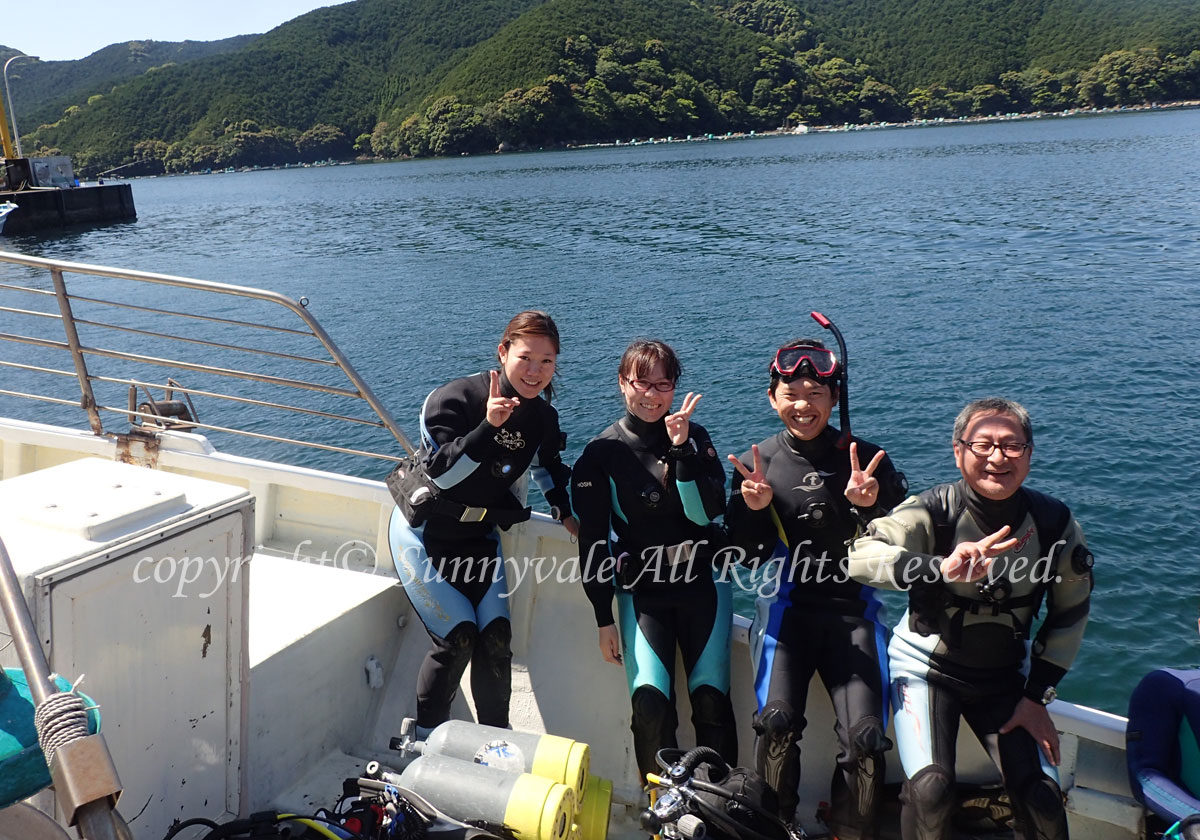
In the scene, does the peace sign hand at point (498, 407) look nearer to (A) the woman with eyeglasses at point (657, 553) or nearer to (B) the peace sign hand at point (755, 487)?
(A) the woman with eyeglasses at point (657, 553)

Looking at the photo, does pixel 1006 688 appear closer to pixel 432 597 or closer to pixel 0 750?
pixel 432 597

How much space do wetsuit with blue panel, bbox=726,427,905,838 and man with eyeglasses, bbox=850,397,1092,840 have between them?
14cm

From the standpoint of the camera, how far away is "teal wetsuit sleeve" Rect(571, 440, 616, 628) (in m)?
3.36

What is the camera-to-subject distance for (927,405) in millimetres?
11586

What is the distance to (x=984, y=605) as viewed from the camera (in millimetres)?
2863

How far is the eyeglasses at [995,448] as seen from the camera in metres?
2.77

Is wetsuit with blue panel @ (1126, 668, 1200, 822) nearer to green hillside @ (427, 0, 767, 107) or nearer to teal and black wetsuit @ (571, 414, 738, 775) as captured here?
teal and black wetsuit @ (571, 414, 738, 775)

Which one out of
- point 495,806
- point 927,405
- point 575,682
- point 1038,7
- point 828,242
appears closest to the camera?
point 495,806

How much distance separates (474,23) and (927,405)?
137 meters

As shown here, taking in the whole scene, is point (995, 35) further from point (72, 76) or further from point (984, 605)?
point (72, 76)

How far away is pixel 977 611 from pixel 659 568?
43.4 inches

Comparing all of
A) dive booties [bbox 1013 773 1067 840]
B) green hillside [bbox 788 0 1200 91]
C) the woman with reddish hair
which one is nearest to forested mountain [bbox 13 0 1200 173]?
green hillside [bbox 788 0 1200 91]

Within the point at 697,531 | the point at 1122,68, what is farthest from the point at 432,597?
the point at 1122,68

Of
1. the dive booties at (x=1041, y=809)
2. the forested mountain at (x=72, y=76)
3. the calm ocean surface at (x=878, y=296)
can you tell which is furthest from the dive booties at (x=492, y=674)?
the forested mountain at (x=72, y=76)
